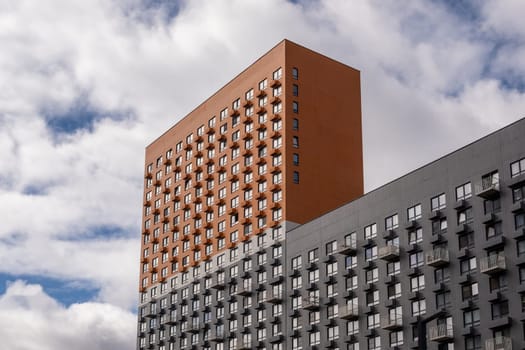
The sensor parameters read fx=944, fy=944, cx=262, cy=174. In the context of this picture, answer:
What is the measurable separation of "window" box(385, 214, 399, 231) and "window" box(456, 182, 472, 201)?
29.2 feet

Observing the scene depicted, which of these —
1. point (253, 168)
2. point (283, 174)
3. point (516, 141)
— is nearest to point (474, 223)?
point (516, 141)

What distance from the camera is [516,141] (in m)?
84.1

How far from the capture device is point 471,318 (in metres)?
84.2

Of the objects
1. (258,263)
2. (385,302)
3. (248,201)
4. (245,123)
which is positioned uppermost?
(245,123)

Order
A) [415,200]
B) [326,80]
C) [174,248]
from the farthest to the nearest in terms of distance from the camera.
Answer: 1. [174,248]
2. [326,80]
3. [415,200]

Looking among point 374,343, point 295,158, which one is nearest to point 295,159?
point 295,158

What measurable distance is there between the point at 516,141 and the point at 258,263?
42435 millimetres

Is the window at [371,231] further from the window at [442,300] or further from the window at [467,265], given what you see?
the window at [467,265]

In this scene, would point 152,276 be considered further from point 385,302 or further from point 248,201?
point 385,302

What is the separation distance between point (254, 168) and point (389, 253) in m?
32.9

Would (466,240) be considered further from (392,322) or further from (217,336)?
(217,336)

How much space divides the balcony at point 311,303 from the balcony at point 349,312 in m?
4.78

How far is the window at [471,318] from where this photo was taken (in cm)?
8369

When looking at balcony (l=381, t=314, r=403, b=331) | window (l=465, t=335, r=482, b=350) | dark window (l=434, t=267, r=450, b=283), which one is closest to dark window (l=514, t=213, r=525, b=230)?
dark window (l=434, t=267, r=450, b=283)
